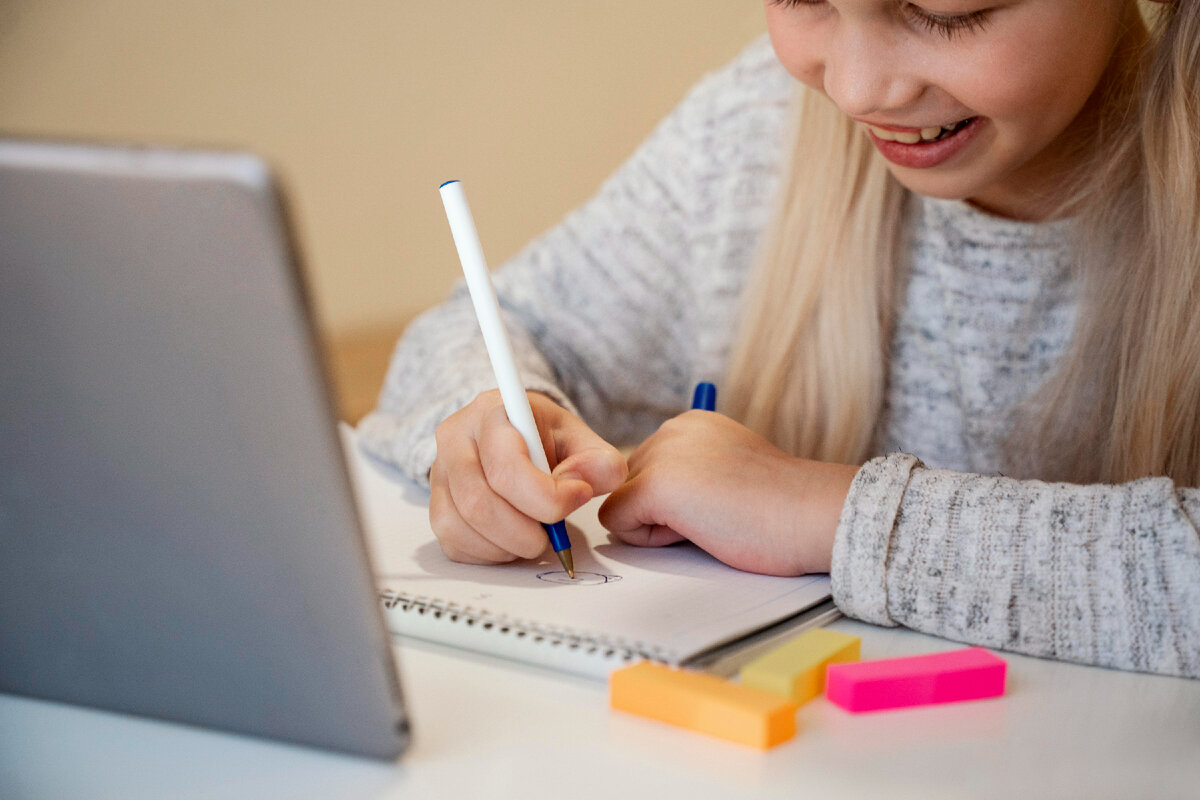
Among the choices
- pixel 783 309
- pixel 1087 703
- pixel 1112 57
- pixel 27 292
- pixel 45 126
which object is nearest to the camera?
pixel 27 292

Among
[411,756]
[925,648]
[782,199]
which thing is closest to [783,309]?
[782,199]

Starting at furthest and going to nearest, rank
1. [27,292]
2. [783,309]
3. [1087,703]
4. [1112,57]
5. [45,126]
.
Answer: [45,126] < [783,309] < [1112,57] < [1087,703] < [27,292]

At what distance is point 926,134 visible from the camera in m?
0.72

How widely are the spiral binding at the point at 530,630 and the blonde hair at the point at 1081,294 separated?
0.44m

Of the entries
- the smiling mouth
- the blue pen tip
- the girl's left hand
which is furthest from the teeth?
the blue pen tip

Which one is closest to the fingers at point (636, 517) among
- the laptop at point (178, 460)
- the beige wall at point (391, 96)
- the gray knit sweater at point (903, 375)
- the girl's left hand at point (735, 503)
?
the girl's left hand at point (735, 503)

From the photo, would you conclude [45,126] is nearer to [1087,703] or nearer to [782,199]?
[782,199]

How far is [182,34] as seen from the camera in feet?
7.10

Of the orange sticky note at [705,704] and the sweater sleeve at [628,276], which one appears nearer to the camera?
the orange sticky note at [705,704]

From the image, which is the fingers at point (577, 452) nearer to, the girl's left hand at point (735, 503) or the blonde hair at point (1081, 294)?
the girl's left hand at point (735, 503)

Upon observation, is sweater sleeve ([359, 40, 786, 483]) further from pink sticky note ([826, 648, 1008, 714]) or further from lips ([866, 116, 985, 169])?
pink sticky note ([826, 648, 1008, 714])

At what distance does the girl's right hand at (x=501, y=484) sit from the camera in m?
0.56

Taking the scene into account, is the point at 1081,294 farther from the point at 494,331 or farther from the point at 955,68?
the point at 494,331

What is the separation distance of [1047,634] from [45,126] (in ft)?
6.65
